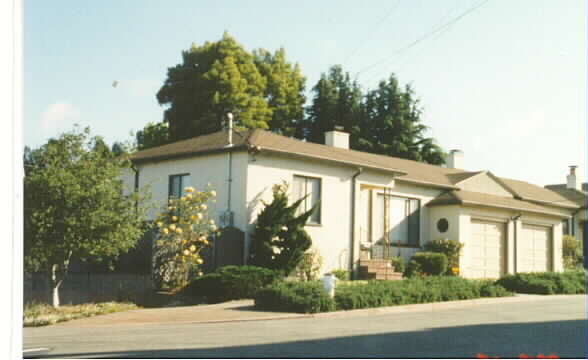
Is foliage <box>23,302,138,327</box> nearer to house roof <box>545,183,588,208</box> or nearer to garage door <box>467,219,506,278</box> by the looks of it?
garage door <box>467,219,506,278</box>

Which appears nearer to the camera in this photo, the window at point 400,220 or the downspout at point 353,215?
the downspout at point 353,215

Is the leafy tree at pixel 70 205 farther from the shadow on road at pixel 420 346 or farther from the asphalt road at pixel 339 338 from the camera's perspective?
the shadow on road at pixel 420 346

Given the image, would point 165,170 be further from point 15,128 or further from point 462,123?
point 15,128

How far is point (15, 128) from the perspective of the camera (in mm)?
4086

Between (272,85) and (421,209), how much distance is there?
1503cm

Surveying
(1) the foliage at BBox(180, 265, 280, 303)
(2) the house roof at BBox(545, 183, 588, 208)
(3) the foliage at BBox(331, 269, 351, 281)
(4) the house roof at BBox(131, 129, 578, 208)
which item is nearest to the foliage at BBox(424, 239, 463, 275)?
(4) the house roof at BBox(131, 129, 578, 208)

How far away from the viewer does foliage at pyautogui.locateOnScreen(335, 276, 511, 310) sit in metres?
13.8

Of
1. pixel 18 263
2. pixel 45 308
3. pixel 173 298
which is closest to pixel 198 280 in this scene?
pixel 173 298

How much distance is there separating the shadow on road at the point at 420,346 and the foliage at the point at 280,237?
6634mm

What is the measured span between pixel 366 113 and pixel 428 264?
51.7ft

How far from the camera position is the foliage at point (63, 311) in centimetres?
1179

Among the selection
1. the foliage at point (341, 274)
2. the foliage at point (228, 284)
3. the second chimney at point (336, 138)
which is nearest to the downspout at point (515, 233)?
the second chimney at point (336, 138)

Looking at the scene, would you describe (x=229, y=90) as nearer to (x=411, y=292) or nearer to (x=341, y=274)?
(x=341, y=274)

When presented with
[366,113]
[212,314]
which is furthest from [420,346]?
[366,113]
